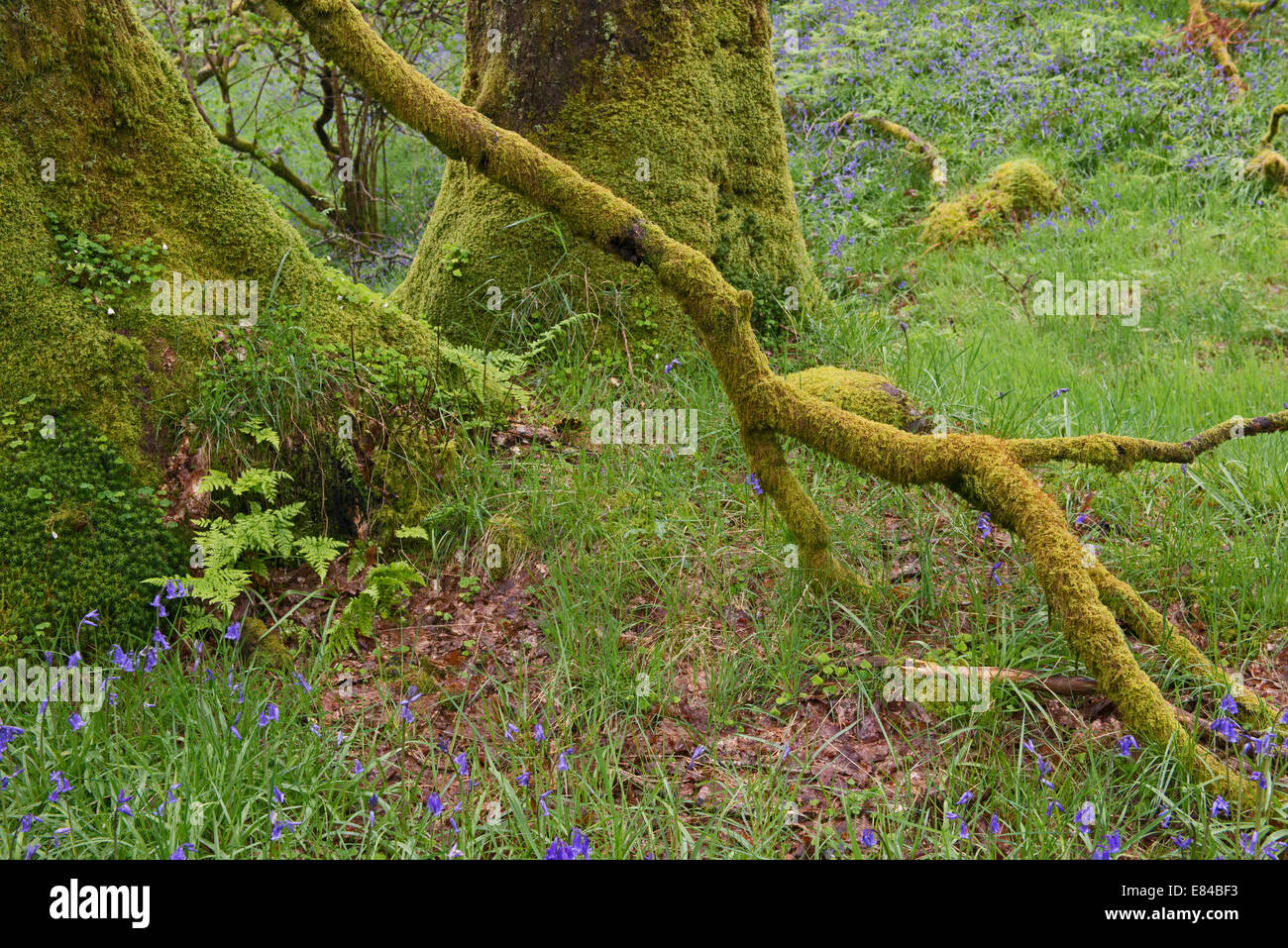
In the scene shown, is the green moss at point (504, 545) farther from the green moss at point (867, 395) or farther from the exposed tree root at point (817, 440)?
the green moss at point (867, 395)

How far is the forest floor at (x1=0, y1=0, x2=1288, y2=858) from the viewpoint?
8.85 feet

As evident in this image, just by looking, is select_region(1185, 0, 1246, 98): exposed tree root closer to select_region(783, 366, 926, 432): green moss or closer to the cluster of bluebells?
the cluster of bluebells

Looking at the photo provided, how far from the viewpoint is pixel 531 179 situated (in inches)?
142

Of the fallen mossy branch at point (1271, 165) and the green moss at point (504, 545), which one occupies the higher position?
the fallen mossy branch at point (1271, 165)

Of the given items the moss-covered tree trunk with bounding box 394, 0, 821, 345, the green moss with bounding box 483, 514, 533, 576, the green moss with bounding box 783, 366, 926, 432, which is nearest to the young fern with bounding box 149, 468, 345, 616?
the green moss with bounding box 483, 514, 533, 576

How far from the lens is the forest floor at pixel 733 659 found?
2697mm

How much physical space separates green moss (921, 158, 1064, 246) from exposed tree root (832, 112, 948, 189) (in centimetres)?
64

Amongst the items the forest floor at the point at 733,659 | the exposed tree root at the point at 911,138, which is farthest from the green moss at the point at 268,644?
the exposed tree root at the point at 911,138

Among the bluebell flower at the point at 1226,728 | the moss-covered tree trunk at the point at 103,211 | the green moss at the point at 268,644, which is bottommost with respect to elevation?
the bluebell flower at the point at 1226,728

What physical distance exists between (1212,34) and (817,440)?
1044cm

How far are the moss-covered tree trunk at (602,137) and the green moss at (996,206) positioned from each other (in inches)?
130

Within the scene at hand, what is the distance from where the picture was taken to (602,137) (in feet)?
16.7

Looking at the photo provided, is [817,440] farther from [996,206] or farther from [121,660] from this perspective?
[996,206]
